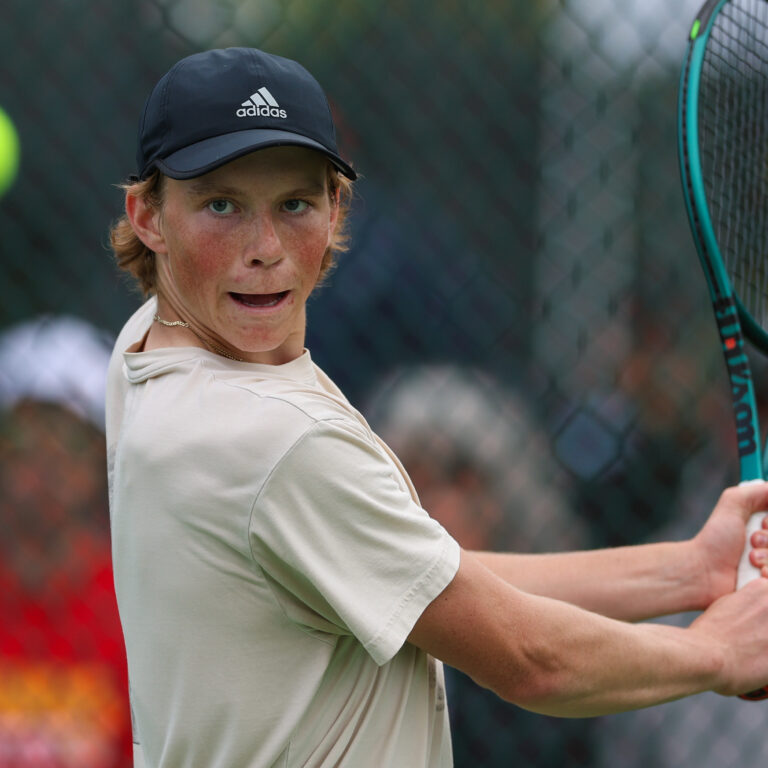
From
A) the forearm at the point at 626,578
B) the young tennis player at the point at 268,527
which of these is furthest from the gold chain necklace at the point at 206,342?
the forearm at the point at 626,578

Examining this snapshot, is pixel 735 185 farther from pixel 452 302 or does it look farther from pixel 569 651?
pixel 569 651

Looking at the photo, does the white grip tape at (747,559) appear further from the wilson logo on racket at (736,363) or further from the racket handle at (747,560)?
the wilson logo on racket at (736,363)

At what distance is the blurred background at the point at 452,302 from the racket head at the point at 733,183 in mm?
282

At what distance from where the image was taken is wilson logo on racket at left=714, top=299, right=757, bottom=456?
5.15ft

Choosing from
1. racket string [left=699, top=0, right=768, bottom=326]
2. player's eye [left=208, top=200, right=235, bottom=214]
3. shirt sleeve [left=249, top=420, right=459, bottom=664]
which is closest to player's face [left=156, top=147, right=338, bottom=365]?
player's eye [left=208, top=200, right=235, bottom=214]

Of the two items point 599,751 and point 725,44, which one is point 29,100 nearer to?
point 725,44

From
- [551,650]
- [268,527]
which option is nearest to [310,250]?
[268,527]

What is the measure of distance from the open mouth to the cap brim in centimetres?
12

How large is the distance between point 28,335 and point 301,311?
1.14 m

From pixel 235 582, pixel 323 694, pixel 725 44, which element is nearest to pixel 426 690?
pixel 323 694

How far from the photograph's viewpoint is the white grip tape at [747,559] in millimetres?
1422

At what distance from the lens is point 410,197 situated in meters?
2.25

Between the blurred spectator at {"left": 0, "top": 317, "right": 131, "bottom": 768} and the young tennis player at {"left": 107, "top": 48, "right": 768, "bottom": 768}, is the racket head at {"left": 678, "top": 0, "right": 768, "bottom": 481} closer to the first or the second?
the young tennis player at {"left": 107, "top": 48, "right": 768, "bottom": 768}

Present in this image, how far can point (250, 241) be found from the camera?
1010 millimetres
